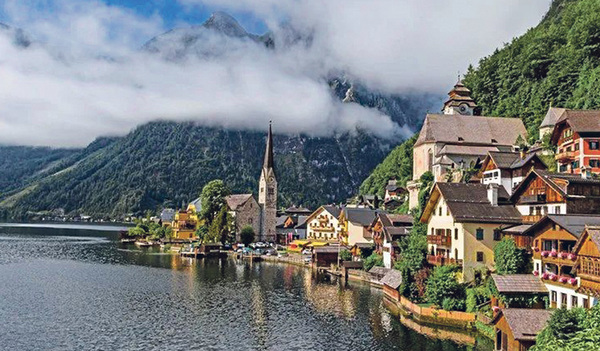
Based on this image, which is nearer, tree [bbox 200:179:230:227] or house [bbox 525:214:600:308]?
house [bbox 525:214:600:308]

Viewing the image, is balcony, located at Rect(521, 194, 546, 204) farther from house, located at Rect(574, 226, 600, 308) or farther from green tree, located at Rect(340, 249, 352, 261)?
green tree, located at Rect(340, 249, 352, 261)

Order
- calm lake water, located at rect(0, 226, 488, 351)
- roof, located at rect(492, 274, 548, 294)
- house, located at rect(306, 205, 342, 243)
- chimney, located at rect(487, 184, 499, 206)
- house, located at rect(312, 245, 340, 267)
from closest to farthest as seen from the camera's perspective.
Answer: roof, located at rect(492, 274, 548, 294) < calm lake water, located at rect(0, 226, 488, 351) < chimney, located at rect(487, 184, 499, 206) < house, located at rect(312, 245, 340, 267) < house, located at rect(306, 205, 342, 243)

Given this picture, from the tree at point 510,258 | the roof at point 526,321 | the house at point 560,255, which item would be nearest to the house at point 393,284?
the tree at point 510,258

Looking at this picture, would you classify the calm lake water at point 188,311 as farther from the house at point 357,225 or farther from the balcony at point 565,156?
the balcony at point 565,156

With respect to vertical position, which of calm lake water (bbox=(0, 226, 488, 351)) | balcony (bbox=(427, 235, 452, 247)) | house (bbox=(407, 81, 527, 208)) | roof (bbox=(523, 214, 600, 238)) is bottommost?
calm lake water (bbox=(0, 226, 488, 351))

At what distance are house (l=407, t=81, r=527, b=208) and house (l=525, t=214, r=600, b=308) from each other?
43675 mm

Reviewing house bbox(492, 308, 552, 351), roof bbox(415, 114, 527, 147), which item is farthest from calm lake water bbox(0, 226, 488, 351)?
roof bbox(415, 114, 527, 147)

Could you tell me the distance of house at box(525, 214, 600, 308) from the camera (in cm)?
3775

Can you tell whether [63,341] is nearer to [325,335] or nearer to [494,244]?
[325,335]

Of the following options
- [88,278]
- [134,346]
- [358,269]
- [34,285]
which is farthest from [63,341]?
[358,269]

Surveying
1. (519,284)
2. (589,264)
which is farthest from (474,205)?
(589,264)

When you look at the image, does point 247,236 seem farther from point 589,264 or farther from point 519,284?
point 589,264

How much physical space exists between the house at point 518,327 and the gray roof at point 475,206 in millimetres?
14451

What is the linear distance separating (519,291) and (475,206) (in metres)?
12.2
